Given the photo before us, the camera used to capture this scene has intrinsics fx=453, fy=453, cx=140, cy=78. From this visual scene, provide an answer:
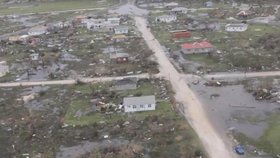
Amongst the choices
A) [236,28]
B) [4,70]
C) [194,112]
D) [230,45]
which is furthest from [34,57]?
[236,28]

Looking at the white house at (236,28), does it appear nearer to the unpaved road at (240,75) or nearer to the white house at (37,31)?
the unpaved road at (240,75)

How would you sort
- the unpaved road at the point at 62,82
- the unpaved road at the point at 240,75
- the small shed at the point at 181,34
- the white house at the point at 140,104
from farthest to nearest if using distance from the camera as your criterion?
the small shed at the point at 181,34, the unpaved road at the point at 62,82, the unpaved road at the point at 240,75, the white house at the point at 140,104

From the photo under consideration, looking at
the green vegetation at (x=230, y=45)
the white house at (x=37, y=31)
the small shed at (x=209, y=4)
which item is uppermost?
the small shed at (x=209, y=4)

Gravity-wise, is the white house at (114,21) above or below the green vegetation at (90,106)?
above

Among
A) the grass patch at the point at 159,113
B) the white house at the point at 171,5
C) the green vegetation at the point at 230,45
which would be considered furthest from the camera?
the white house at the point at 171,5

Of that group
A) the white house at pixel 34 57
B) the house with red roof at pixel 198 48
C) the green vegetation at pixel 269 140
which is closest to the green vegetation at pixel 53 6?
the white house at pixel 34 57

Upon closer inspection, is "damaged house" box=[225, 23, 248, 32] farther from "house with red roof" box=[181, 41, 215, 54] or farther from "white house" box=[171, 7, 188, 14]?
"white house" box=[171, 7, 188, 14]

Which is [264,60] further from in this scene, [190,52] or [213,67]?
[190,52]

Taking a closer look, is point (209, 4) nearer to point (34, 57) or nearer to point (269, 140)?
point (34, 57)
